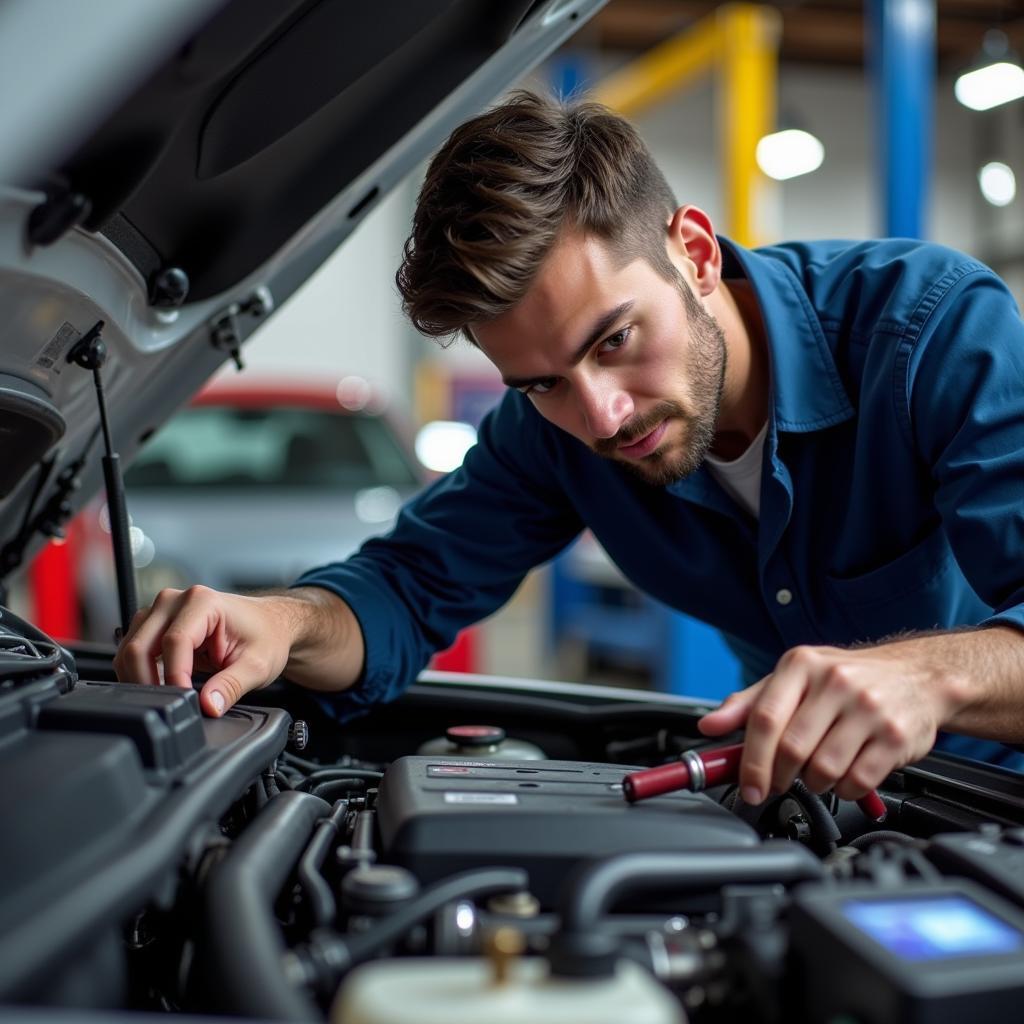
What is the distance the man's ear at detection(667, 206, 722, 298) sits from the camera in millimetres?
1274

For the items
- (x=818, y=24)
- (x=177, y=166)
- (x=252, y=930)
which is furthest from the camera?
(x=818, y=24)

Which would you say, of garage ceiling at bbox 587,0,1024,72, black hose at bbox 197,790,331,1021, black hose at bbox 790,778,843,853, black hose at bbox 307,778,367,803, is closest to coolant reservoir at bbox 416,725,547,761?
black hose at bbox 307,778,367,803

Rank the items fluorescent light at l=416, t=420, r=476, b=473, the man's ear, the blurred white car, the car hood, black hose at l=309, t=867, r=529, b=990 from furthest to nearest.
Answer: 1. fluorescent light at l=416, t=420, r=476, b=473
2. the blurred white car
3. the man's ear
4. the car hood
5. black hose at l=309, t=867, r=529, b=990

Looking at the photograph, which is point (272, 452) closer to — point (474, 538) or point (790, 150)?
point (474, 538)

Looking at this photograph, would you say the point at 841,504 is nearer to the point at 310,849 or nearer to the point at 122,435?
the point at 310,849

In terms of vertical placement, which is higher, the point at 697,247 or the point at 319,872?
the point at 697,247

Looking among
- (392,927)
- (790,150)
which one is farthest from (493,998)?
(790,150)

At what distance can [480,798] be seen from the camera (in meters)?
0.75

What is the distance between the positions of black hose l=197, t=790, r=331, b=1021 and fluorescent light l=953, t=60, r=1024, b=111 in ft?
18.9

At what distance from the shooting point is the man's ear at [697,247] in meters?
1.27

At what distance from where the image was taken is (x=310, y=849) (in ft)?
2.44

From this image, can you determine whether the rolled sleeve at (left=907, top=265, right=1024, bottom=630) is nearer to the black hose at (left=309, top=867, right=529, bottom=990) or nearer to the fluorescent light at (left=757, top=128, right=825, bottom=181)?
the black hose at (left=309, top=867, right=529, bottom=990)

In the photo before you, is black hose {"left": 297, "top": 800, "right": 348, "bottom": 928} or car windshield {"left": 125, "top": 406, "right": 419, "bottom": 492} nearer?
black hose {"left": 297, "top": 800, "right": 348, "bottom": 928}

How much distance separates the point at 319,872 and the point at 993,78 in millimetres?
5892
